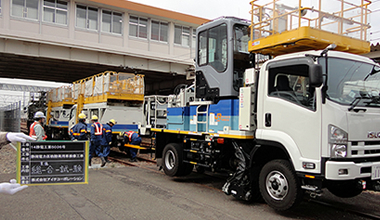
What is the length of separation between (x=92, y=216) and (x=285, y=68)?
4227 millimetres

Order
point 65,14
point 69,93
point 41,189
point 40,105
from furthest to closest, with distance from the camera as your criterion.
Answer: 1. point 40,105
2. point 65,14
3. point 69,93
4. point 41,189

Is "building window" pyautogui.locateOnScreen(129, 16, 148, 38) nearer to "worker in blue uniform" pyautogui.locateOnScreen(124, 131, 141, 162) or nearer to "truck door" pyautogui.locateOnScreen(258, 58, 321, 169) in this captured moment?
"worker in blue uniform" pyautogui.locateOnScreen(124, 131, 141, 162)

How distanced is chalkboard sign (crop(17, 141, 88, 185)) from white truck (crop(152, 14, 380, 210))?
2965 millimetres

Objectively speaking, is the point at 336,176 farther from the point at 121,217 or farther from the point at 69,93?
the point at 69,93

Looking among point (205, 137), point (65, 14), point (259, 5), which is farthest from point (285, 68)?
point (65, 14)

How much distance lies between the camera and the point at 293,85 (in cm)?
563

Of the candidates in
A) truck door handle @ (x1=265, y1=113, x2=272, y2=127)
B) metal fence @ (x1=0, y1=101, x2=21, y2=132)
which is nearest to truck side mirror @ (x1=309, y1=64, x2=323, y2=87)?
truck door handle @ (x1=265, y1=113, x2=272, y2=127)

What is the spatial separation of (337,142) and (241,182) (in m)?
2.09

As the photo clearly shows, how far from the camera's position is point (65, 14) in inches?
954

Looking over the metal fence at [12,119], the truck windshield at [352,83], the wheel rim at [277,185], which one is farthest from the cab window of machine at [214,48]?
the metal fence at [12,119]

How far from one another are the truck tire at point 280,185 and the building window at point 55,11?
22537 millimetres

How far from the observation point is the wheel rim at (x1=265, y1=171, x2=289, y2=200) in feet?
17.7

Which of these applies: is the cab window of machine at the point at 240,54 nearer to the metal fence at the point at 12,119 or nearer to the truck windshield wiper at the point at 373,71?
the truck windshield wiper at the point at 373,71

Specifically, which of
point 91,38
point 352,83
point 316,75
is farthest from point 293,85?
point 91,38
